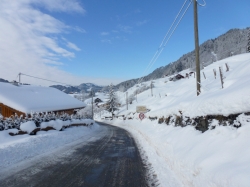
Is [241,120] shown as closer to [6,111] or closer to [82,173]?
[82,173]

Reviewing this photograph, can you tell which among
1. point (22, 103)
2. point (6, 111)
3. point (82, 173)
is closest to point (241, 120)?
point (82, 173)

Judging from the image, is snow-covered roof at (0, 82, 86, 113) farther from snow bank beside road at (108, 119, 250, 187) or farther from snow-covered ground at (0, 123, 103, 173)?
snow bank beside road at (108, 119, 250, 187)

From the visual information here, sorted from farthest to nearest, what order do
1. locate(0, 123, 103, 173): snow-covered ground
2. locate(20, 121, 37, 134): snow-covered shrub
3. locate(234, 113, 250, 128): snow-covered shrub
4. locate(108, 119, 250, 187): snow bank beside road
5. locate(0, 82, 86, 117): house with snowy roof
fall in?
locate(0, 82, 86, 117): house with snowy roof < locate(20, 121, 37, 134): snow-covered shrub < locate(0, 123, 103, 173): snow-covered ground < locate(234, 113, 250, 128): snow-covered shrub < locate(108, 119, 250, 187): snow bank beside road

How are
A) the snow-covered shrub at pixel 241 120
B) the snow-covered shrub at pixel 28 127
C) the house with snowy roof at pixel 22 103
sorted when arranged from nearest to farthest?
the snow-covered shrub at pixel 241 120 < the snow-covered shrub at pixel 28 127 < the house with snowy roof at pixel 22 103

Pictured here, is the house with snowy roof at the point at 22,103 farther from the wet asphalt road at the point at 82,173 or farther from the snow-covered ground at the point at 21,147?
the wet asphalt road at the point at 82,173

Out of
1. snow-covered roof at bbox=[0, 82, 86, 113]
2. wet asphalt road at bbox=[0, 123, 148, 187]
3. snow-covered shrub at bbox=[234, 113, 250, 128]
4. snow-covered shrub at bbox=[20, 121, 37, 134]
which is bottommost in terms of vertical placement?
wet asphalt road at bbox=[0, 123, 148, 187]

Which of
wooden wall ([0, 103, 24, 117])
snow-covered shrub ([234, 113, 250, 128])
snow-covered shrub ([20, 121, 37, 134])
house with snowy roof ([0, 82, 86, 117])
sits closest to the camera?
snow-covered shrub ([234, 113, 250, 128])

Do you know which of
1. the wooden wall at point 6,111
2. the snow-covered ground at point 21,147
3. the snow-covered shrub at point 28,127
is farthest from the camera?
the wooden wall at point 6,111

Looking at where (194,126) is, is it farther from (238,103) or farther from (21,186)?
(21,186)

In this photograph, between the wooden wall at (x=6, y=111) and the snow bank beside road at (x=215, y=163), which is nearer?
the snow bank beside road at (x=215, y=163)

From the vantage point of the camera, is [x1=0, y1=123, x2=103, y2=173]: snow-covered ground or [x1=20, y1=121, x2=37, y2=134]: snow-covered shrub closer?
[x1=0, y1=123, x2=103, y2=173]: snow-covered ground

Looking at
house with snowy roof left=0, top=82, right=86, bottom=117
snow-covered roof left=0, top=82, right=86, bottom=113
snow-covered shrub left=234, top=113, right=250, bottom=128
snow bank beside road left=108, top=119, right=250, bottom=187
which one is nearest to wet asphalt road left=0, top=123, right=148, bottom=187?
snow bank beside road left=108, top=119, right=250, bottom=187

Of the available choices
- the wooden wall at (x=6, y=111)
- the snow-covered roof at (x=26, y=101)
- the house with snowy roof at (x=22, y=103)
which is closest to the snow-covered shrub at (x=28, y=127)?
the house with snowy roof at (x=22, y=103)

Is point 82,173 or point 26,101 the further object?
point 26,101
